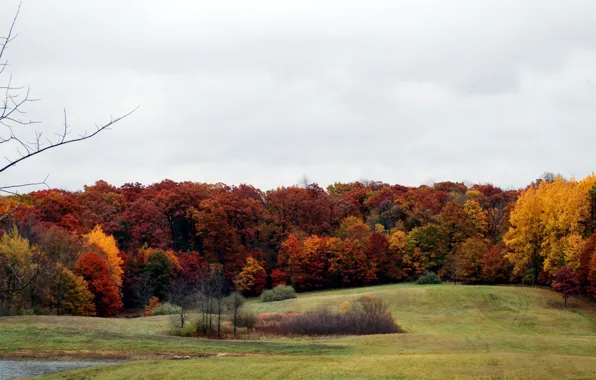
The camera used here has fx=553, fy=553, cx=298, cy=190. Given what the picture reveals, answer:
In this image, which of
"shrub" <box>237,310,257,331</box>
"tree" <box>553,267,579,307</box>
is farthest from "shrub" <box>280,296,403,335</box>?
"tree" <box>553,267,579,307</box>

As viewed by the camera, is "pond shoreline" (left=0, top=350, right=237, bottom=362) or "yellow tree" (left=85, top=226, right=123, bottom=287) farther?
"yellow tree" (left=85, top=226, right=123, bottom=287)

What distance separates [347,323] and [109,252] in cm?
4240

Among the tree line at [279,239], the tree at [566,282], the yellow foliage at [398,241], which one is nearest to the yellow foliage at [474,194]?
the tree line at [279,239]

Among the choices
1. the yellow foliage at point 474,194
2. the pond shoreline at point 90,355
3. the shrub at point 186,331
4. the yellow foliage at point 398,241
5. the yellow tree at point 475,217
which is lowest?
the shrub at point 186,331

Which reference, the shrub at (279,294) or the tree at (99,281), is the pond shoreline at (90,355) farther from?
the shrub at (279,294)

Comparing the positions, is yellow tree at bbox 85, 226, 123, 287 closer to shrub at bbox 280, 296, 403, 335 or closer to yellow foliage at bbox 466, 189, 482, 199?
shrub at bbox 280, 296, 403, 335

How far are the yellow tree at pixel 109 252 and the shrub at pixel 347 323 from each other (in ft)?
112

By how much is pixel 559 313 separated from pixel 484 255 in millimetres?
22428

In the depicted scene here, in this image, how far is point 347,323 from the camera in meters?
51.9

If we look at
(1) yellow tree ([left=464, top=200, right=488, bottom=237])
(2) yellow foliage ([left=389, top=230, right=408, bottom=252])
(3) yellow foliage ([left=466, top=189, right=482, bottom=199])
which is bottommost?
(2) yellow foliage ([left=389, top=230, right=408, bottom=252])

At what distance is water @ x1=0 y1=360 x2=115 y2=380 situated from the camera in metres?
29.2

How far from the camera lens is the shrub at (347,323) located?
2025 inches

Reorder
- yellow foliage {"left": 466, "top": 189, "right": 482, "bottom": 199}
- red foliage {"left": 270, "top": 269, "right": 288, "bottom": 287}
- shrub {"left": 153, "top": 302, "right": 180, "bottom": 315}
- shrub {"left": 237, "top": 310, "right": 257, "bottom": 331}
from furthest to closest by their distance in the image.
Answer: yellow foliage {"left": 466, "top": 189, "right": 482, "bottom": 199}
red foliage {"left": 270, "top": 269, "right": 288, "bottom": 287}
shrub {"left": 153, "top": 302, "right": 180, "bottom": 315}
shrub {"left": 237, "top": 310, "right": 257, "bottom": 331}

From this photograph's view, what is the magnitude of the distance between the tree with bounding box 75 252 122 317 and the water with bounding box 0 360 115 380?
38.6m
